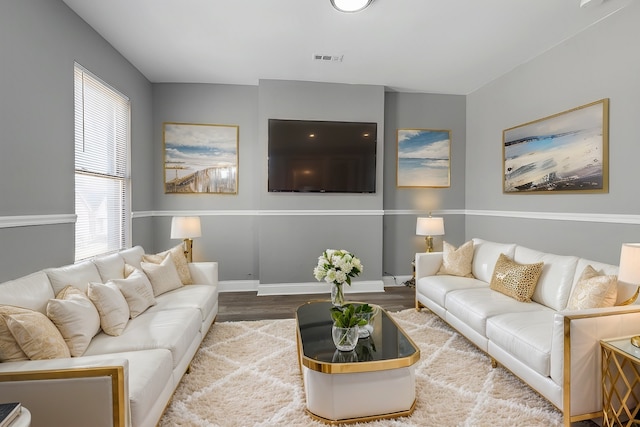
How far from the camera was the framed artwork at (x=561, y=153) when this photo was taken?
3.00 m

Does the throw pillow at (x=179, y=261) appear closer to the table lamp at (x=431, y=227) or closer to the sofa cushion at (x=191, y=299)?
the sofa cushion at (x=191, y=299)

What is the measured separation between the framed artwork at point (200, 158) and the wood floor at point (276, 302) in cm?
147

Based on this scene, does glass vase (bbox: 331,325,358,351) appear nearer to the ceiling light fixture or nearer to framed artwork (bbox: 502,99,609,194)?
the ceiling light fixture

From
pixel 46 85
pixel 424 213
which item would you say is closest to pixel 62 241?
pixel 46 85

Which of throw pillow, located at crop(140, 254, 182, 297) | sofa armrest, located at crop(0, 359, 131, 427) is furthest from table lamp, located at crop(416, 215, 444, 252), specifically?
sofa armrest, located at crop(0, 359, 131, 427)

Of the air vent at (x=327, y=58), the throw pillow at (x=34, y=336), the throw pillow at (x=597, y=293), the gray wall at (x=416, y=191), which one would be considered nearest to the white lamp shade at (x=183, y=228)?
the throw pillow at (x=34, y=336)

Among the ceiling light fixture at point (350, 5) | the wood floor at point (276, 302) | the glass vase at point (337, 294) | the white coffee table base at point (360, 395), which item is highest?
the ceiling light fixture at point (350, 5)

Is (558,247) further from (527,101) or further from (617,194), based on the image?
(527,101)

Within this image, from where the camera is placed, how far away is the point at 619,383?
1840 millimetres

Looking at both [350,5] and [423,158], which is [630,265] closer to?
[350,5]

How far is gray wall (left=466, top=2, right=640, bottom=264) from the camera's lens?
2762mm

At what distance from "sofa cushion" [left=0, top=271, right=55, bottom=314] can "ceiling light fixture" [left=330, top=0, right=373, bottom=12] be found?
2.80 meters

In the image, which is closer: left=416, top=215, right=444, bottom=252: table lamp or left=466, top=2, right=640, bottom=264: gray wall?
left=466, top=2, right=640, bottom=264: gray wall

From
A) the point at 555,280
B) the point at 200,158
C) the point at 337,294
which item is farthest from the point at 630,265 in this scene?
the point at 200,158
